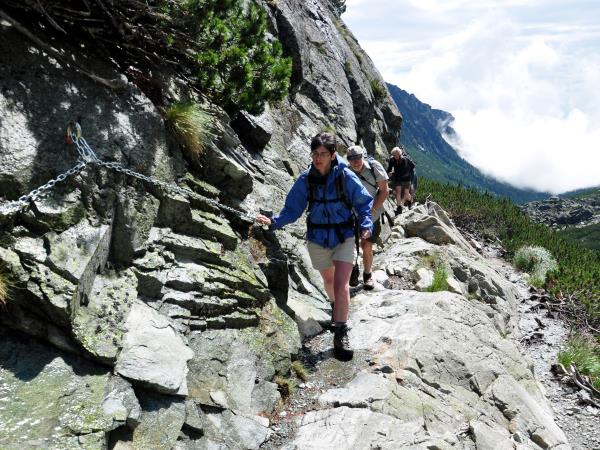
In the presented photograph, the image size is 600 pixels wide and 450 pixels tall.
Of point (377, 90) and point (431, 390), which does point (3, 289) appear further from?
point (377, 90)

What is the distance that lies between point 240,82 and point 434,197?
27.4m

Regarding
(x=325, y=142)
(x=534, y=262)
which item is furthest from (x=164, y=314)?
(x=534, y=262)

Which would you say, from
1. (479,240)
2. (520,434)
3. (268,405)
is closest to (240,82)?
(268,405)

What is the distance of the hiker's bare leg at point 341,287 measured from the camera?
719 centimetres

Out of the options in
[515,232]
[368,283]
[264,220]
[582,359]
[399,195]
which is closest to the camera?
[264,220]

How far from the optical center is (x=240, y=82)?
938 centimetres

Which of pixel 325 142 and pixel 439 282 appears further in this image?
pixel 439 282

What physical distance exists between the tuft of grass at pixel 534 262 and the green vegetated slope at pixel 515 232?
0.49m

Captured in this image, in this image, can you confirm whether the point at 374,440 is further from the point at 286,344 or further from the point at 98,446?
the point at 98,446

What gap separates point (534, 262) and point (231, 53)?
20.5m

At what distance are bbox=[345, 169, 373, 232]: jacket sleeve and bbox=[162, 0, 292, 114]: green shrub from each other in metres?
3.58

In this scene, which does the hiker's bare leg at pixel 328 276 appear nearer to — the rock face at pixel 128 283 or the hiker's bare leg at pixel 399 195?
the rock face at pixel 128 283

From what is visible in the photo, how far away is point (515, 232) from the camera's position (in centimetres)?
3184

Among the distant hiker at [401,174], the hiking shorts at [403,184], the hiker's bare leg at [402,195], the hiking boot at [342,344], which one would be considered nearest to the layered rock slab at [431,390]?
the hiking boot at [342,344]
